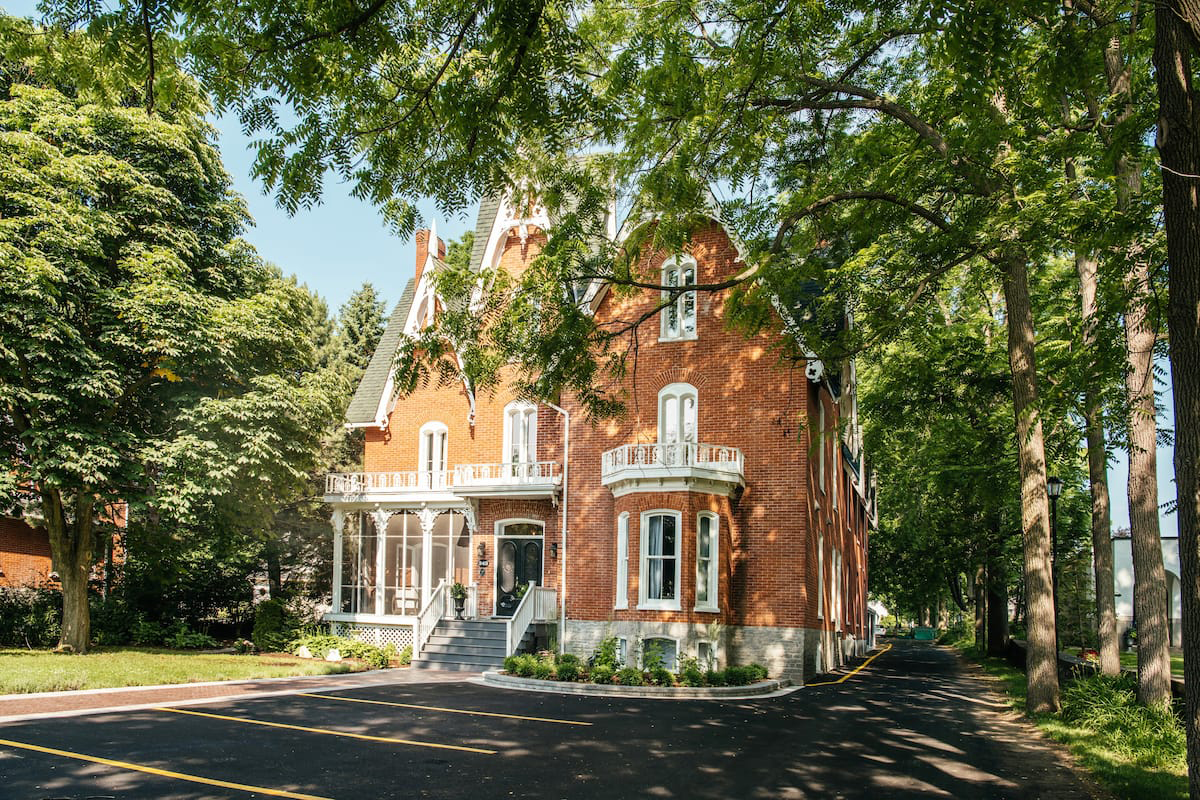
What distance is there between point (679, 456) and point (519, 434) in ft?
24.2

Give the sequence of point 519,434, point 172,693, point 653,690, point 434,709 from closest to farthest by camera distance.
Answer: point 434,709
point 172,693
point 653,690
point 519,434

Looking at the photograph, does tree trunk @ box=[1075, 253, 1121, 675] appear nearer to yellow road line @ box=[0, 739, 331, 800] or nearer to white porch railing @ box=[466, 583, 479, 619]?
yellow road line @ box=[0, 739, 331, 800]

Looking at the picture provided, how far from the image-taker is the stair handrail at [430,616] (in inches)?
1019

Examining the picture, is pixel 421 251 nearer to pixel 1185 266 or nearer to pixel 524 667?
pixel 524 667

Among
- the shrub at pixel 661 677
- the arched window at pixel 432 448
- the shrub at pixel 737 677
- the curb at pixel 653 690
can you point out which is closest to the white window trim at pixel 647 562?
the shrub at pixel 661 677

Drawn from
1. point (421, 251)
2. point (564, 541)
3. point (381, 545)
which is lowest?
point (381, 545)

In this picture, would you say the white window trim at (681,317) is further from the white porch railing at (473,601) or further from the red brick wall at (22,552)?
the red brick wall at (22,552)

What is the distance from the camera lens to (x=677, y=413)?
23.8 metres

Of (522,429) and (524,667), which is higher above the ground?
(522,429)

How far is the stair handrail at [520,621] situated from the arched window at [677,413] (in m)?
5.69

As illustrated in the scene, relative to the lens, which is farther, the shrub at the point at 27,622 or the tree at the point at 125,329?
the shrub at the point at 27,622

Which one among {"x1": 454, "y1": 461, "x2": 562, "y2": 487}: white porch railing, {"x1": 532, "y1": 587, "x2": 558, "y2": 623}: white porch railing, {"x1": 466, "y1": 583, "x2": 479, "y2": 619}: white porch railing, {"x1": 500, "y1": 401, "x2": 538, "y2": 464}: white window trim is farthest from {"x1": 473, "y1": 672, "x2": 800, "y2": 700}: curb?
{"x1": 500, "y1": 401, "x2": 538, "y2": 464}: white window trim

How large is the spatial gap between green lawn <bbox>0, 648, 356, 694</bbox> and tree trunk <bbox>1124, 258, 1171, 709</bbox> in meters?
17.1

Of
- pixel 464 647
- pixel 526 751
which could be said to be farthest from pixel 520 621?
pixel 526 751
